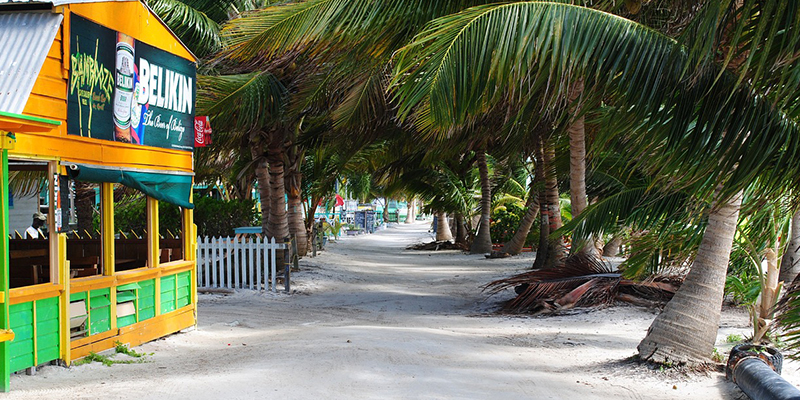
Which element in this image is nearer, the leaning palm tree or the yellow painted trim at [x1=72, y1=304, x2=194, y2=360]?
the leaning palm tree

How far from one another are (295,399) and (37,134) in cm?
345

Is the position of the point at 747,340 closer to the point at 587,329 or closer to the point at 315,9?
the point at 587,329

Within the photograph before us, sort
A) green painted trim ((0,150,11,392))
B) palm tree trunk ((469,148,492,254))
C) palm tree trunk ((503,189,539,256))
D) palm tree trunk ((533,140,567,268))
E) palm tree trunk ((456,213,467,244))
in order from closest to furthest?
green painted trim ((0,150,11,392)), palm tree trunk ((533,140,567,268)), palm tree trunk ((503,189,539,256)), palm tree trunk ((469,148,492,254)), palm tree trunk ((456,213,467,244))

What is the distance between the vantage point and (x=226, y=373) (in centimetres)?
632

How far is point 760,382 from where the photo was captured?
539 cm

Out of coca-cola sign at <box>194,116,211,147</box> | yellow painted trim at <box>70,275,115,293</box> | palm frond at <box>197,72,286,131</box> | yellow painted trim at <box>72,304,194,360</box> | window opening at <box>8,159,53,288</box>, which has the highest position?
→ palm frond at <box>197,72,286,131</box>

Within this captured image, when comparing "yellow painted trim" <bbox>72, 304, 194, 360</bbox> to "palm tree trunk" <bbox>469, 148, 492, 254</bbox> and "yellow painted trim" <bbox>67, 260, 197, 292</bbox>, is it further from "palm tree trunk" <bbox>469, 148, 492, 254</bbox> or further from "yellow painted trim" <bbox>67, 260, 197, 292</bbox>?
"palm tree trunk" <bbox>469, 148, 492, 254</bbox>

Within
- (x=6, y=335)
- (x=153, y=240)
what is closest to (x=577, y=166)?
(x=153, y=240)

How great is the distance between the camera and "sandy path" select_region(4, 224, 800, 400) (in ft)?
19.0

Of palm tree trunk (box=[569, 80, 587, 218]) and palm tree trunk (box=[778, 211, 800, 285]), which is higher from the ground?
palm tree trunk (box=[569, 80, 587, 218])

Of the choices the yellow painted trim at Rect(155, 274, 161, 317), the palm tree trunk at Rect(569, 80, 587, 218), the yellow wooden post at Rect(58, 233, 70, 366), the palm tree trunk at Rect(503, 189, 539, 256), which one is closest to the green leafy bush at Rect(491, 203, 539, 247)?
the palm tree trunk at Rect(503, 189, 539, 256)

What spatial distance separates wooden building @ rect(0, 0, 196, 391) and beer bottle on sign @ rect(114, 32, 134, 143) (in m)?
0.01

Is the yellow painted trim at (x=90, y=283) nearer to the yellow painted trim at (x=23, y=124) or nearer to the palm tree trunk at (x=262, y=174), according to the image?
the yellow painted trim at (x=23, y=124)

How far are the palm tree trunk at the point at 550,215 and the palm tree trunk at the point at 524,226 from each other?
9.06 feet
